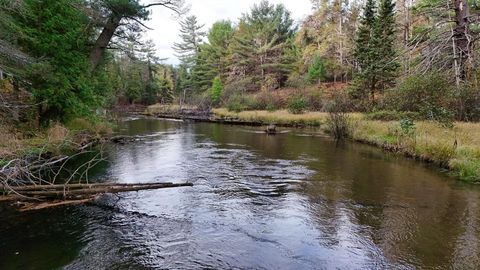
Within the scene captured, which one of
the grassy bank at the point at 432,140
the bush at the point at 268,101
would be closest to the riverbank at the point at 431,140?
the grassy bank at the point at 432,140

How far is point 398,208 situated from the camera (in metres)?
8.29

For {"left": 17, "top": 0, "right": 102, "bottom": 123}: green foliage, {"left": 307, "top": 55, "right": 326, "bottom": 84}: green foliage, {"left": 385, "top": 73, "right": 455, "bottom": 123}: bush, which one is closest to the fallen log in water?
{"left": 17, "top": 0, "right": 102, "bottom": 123}: green foliage

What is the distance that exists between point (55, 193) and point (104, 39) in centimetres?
1280

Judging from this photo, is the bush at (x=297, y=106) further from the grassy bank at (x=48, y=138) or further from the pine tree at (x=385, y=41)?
the grassy bank at (x=48, y=138)

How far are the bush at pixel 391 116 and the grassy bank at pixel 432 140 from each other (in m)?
0.63

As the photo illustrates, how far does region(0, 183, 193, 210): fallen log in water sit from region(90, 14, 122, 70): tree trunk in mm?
11355

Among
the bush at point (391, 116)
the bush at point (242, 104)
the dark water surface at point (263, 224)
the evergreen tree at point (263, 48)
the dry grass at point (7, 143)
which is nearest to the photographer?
the dark water surface at point (263, 224)

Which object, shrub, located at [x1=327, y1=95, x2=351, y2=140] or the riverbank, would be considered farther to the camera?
shrub, located at [x1=327, y1=95, x2=351, y2=140]

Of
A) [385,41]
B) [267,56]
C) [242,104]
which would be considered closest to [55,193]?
[385,41]

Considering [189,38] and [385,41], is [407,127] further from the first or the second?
[189,38]

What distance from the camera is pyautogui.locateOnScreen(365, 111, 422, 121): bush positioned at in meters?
18.8

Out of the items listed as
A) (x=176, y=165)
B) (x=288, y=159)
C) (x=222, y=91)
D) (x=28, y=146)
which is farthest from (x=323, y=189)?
(x=222, y=91)

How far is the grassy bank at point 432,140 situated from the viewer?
1146 cm

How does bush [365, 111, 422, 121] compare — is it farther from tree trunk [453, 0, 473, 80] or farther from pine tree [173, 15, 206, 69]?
pine tree [173, 15, 206, 69]
